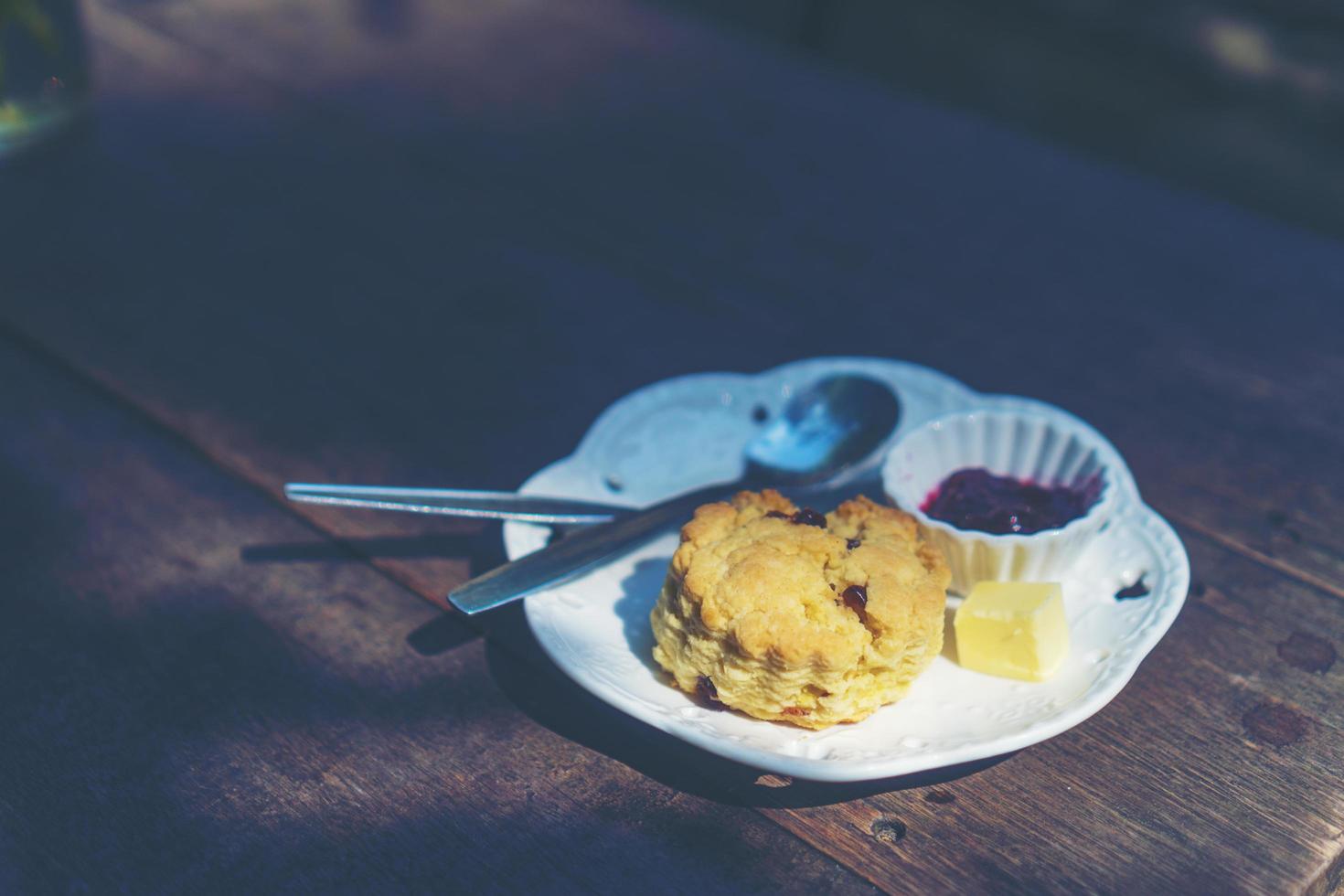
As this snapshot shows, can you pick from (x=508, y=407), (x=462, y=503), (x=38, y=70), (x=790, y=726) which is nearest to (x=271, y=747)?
(x=462, y=503)

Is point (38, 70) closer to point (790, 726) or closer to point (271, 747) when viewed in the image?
point (271, 747)

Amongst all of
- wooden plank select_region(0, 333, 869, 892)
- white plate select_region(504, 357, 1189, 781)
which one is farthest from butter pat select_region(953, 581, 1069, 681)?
wooden plank select_region(0, 333, 869, 892)

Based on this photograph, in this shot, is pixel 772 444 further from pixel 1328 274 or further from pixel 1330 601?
pixel 1328 274

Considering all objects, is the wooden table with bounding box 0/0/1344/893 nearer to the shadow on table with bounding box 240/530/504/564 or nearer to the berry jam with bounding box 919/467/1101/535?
the shadow on table with bounding box 240/530/504/564

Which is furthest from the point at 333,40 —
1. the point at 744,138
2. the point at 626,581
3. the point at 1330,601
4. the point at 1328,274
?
the point at 1330,601

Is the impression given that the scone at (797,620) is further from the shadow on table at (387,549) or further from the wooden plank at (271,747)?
the shadow on table at (387,549)
